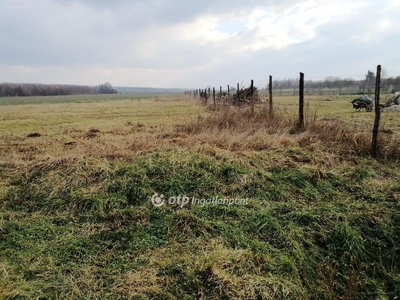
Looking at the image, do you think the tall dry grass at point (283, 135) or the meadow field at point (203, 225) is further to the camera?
the tall dry grass at point (283, 135)

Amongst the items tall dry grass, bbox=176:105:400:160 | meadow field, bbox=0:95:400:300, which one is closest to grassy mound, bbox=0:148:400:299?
meadow field, bbox=0:95:400:300

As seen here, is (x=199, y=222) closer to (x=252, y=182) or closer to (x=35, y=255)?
(x=252, y=182)

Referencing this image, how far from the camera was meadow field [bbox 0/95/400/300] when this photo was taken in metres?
2.89

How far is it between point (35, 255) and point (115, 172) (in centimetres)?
204

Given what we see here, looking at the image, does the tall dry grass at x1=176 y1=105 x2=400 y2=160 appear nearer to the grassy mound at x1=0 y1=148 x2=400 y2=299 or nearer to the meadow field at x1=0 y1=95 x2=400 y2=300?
the meadow field at x1=0 y1=95 x2=400 y2=300

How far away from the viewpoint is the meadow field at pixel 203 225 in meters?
2.89

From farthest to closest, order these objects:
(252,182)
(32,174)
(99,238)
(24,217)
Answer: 1. (32,174)
2. (252,182)
3. (24,217)
4. (99,238)

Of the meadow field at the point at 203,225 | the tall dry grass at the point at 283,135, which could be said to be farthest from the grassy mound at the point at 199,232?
the tall dry grass at the point at 283,135

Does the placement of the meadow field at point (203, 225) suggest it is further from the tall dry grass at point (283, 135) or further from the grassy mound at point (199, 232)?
the tall dry grass at point (283, 135)

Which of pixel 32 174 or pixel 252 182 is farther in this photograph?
pixel 32 174

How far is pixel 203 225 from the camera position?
12.4 feet

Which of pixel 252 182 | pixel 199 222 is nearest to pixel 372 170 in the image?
pixel 252 182

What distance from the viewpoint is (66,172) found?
17.0ft

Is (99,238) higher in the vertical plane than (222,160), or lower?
lower
